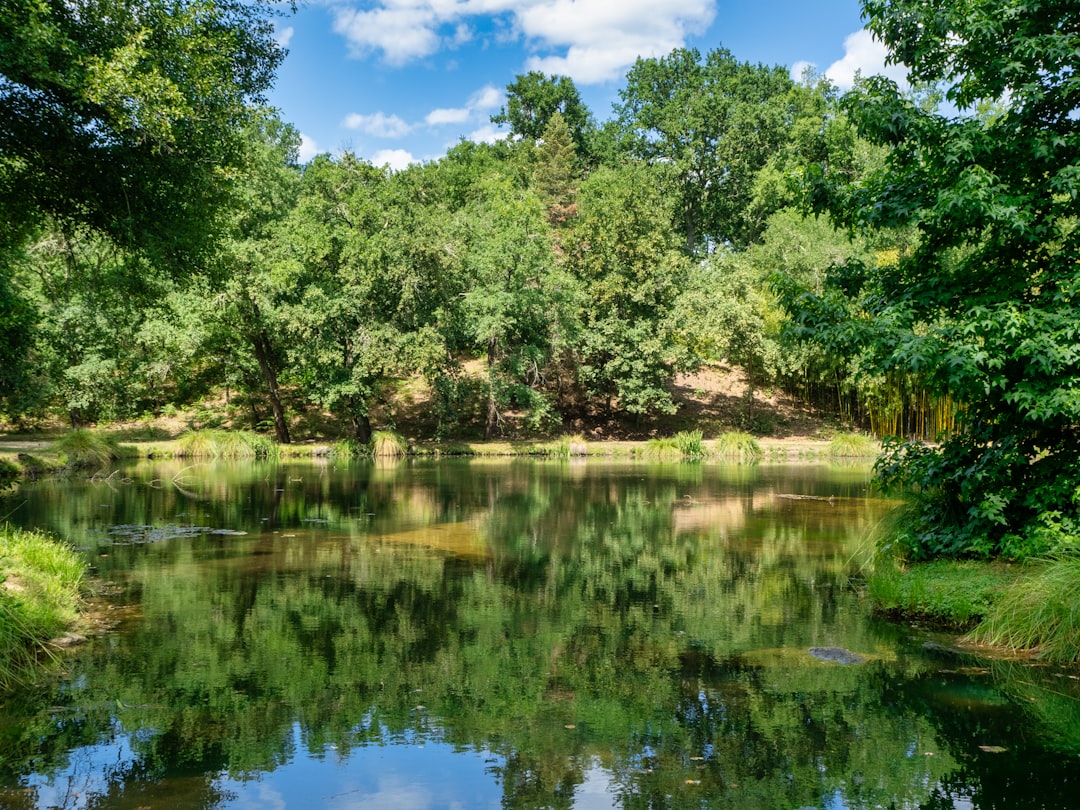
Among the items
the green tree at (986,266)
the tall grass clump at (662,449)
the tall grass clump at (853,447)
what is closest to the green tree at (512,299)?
the tall grass clump at (662,449)

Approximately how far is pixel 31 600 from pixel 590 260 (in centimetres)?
3589

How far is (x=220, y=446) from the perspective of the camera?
122ft

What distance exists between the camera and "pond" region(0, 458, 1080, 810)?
582 centimetres

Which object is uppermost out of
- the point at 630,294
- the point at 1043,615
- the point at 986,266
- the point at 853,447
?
the point at 630,294

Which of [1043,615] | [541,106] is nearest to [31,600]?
[1043,615]

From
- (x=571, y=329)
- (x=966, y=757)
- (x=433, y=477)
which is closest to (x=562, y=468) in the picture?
(x=433, y=477)

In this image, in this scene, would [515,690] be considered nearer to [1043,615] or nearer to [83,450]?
[1043,615]

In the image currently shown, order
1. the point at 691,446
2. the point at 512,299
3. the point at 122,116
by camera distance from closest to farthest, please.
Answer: the point at 122,116
the point at 512,299
the point at 691,446

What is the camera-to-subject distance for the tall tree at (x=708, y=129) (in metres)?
62.2

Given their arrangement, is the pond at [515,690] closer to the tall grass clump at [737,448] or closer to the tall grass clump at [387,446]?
the tall grass clump at [387,446]

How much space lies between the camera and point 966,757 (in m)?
6.29

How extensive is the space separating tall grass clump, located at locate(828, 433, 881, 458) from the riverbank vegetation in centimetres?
243

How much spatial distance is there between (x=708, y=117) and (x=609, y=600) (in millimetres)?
58430

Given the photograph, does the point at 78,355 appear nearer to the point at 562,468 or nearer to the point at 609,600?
the point at 562,468
